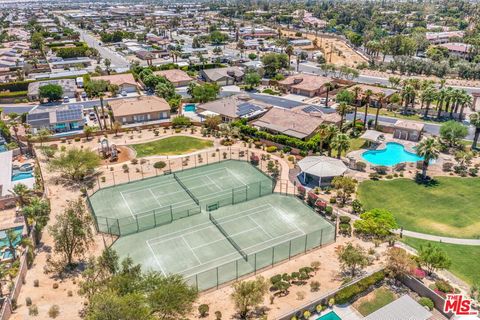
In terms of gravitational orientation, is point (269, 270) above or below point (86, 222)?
below

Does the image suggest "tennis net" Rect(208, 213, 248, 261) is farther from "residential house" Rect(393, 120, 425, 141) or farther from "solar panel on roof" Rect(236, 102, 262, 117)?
"residential house" Rect(393, 120, 425, 141)

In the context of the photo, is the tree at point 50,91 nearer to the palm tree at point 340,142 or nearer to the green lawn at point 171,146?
the green lawn at point 171,146

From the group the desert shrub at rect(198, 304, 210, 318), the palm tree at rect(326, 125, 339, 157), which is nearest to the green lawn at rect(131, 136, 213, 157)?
the palm tree at rect(326, 125, 339, 157)

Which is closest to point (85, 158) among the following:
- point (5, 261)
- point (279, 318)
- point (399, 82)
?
point (5, 261)

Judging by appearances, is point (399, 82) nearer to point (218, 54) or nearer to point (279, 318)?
point (218, 54)

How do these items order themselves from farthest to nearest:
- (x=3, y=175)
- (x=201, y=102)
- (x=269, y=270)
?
(x=201, y=102)
(x=3, y=175)
(x=269, y=270)

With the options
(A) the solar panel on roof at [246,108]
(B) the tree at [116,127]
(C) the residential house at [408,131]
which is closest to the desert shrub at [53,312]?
(B) the tree at [116,127]

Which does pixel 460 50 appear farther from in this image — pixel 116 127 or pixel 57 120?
pixel 57 120

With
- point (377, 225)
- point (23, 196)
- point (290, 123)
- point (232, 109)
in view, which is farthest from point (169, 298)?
point (232, 109)
